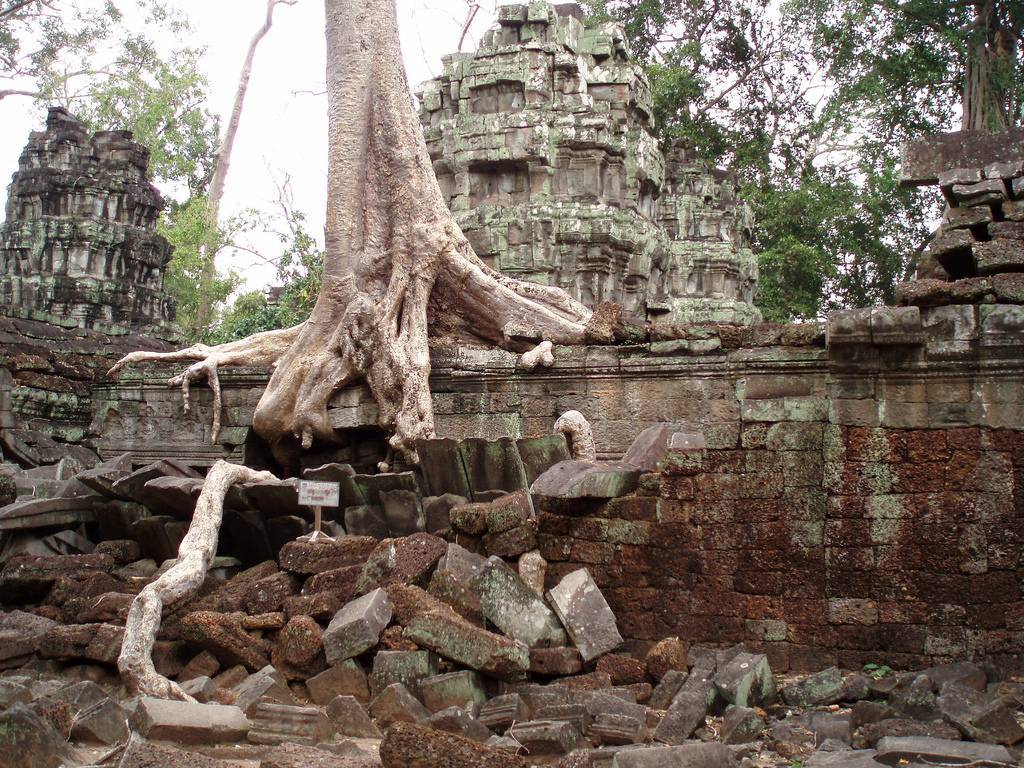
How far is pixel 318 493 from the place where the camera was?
617 centimetres

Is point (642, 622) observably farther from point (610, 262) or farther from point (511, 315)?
point (610, 262)

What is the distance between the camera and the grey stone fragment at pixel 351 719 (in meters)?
4.49

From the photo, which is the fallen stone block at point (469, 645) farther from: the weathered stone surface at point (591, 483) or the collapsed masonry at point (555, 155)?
the collapsed masonry at point (555, 155)

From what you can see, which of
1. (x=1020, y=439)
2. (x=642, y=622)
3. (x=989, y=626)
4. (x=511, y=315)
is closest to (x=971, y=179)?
(x=1020, y=439)

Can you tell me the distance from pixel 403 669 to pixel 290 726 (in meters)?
0.61

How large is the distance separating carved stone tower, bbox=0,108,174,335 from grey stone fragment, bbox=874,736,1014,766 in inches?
670

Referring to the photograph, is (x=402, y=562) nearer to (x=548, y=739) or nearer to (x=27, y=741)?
(x=548, y=739)

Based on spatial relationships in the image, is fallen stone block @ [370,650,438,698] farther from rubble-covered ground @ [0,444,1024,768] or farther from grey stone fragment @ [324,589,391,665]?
grey stone fragment @ [324,589,391,665]

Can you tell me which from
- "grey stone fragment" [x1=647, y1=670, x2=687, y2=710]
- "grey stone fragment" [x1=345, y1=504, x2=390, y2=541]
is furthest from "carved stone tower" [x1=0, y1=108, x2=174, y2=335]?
"grey stone fragment" [x1=647, y1=670, x2=687, y2=710]

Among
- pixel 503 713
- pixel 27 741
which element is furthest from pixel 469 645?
pixel 27 741

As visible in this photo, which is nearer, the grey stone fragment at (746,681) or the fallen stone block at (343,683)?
the grey stone fragment at (746,681)

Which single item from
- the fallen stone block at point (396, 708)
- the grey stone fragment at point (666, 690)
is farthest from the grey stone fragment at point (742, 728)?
the fallen stone block at point (396, 708)

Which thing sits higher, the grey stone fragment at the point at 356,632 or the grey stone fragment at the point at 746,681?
the grey stone fragment at the point at 356,632

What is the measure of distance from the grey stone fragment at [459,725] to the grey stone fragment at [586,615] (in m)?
0.84
